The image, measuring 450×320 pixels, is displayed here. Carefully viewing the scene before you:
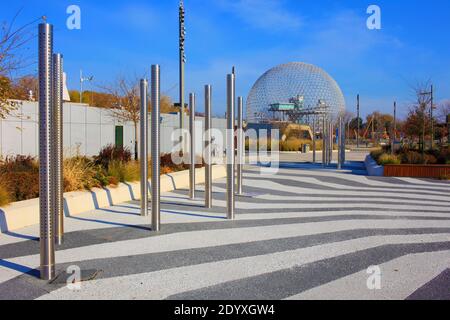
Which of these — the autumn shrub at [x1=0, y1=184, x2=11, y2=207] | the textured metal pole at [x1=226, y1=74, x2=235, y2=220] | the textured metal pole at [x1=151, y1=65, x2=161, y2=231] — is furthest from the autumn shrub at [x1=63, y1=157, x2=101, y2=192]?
the textured metal pole at [x1=226, y1=74, x2=235, y2=220]

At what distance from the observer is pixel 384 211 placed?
8547 mm

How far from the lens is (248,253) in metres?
5.33

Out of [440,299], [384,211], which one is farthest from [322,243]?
[384,211]

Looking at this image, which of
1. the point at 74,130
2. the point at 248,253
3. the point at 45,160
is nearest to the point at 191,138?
the point at 248,253

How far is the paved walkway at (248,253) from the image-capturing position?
159 inches

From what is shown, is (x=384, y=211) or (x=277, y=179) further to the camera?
(x=277, y=179)

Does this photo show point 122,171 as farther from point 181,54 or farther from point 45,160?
point 181,54

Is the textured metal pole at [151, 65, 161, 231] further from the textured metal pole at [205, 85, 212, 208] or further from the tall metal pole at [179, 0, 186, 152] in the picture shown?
the tall metal pole at [179, 0, 186, 152]

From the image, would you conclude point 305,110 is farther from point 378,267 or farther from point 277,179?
point 378,267

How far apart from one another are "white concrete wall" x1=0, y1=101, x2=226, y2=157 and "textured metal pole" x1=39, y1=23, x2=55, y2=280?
36.2ft

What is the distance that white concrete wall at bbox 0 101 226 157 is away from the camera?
1697 cm

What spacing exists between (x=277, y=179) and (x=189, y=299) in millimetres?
11432

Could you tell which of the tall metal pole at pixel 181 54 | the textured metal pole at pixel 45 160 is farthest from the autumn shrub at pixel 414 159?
the textured metal pole at pixel 45 160

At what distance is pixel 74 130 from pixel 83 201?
1311 centimetres
